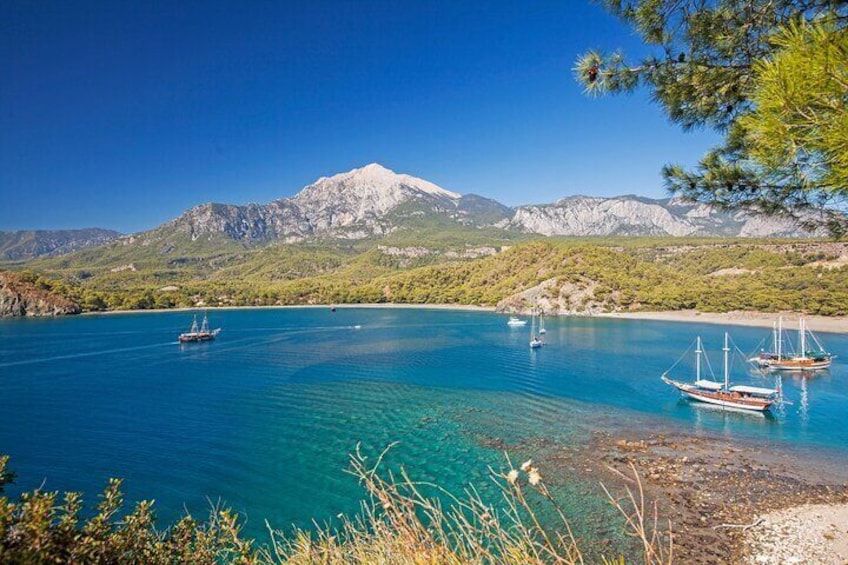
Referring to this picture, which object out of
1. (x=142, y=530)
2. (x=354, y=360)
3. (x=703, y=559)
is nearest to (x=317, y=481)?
(x=703, y=559)

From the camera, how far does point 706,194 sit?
6.12 metres

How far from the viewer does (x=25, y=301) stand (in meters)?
111

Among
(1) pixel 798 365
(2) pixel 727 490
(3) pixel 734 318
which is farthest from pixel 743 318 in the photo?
(2) pixel 727 490

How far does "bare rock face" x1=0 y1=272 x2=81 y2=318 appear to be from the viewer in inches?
4326

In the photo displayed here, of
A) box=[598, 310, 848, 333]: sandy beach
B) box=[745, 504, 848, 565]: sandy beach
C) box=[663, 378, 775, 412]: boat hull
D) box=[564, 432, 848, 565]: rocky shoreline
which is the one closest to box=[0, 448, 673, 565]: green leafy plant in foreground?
box=[564, 432, 848, 565]: rocky shoreline

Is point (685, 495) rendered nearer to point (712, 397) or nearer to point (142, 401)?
point (712, 397)

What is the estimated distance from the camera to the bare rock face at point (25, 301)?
110 meters

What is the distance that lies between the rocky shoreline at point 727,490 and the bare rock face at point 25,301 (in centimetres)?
13373

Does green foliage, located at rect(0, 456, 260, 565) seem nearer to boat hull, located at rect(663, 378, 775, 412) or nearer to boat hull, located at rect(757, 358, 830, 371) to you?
boat hull, located at rect(663, 378, 775, 412)

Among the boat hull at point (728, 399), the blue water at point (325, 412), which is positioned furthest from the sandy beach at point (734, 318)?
the boat hull at point (728, 399)

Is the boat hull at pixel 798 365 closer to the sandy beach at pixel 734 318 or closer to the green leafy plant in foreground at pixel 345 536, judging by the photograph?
the sandy beach at pixel 734 318

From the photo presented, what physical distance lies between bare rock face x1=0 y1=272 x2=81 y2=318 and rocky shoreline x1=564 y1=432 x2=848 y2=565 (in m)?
134

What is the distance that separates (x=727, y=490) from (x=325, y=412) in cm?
2307

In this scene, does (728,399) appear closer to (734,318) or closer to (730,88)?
(730,88)
